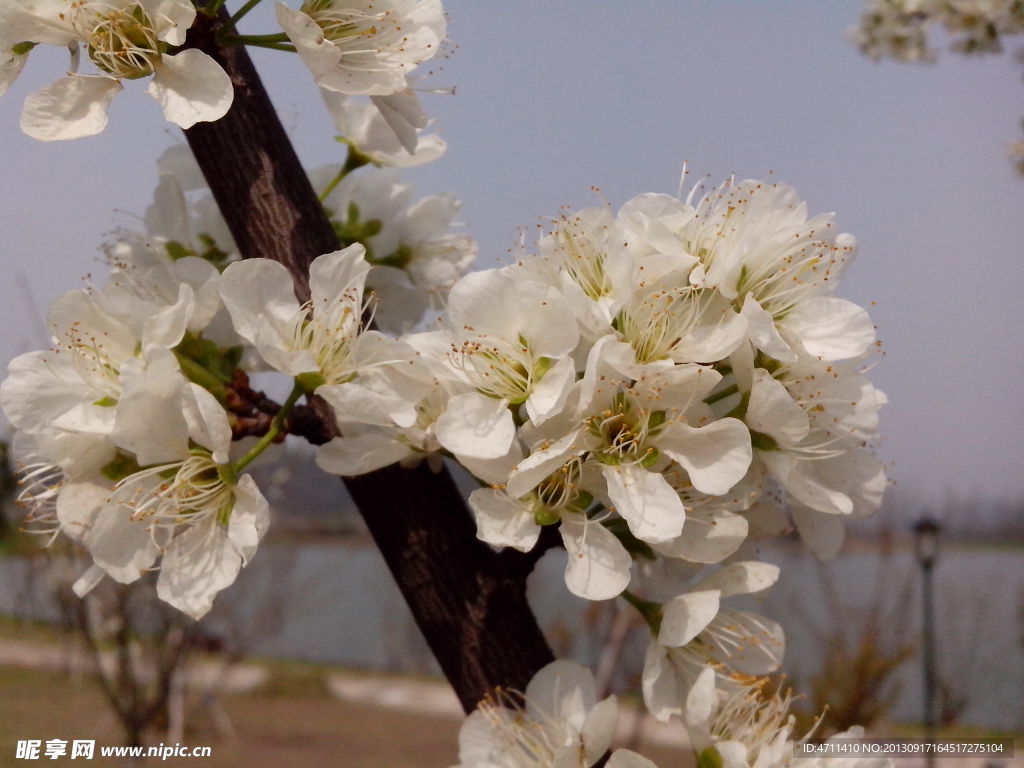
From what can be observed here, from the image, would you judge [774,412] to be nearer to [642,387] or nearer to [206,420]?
[642,387]

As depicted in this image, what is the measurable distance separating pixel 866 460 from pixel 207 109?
52 cm

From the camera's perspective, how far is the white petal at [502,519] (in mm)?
576

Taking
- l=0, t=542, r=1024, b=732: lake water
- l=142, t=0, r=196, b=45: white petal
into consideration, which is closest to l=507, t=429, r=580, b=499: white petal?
l=142, t=0, r=196, b=45: white petal

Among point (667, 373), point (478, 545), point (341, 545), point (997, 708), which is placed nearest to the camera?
point (667, 373)

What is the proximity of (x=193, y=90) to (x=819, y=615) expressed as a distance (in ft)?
27.4

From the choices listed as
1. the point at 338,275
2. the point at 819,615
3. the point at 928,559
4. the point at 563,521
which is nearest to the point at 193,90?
the point at 338,275

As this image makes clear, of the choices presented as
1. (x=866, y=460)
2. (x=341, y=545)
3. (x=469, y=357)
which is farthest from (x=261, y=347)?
(x=341, y=545)

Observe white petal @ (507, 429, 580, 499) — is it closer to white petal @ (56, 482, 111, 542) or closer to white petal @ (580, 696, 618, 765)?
white petal @ (580, 696, 618, 765)

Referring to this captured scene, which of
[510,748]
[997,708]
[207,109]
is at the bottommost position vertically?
[997,708]

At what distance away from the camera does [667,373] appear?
0.56m

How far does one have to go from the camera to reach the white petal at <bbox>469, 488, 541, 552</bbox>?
58cm

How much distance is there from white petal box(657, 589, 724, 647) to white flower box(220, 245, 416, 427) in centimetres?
22

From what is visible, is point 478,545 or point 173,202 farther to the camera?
point 173,202

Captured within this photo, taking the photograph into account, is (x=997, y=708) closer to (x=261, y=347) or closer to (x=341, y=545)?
(x=341, y=545)
